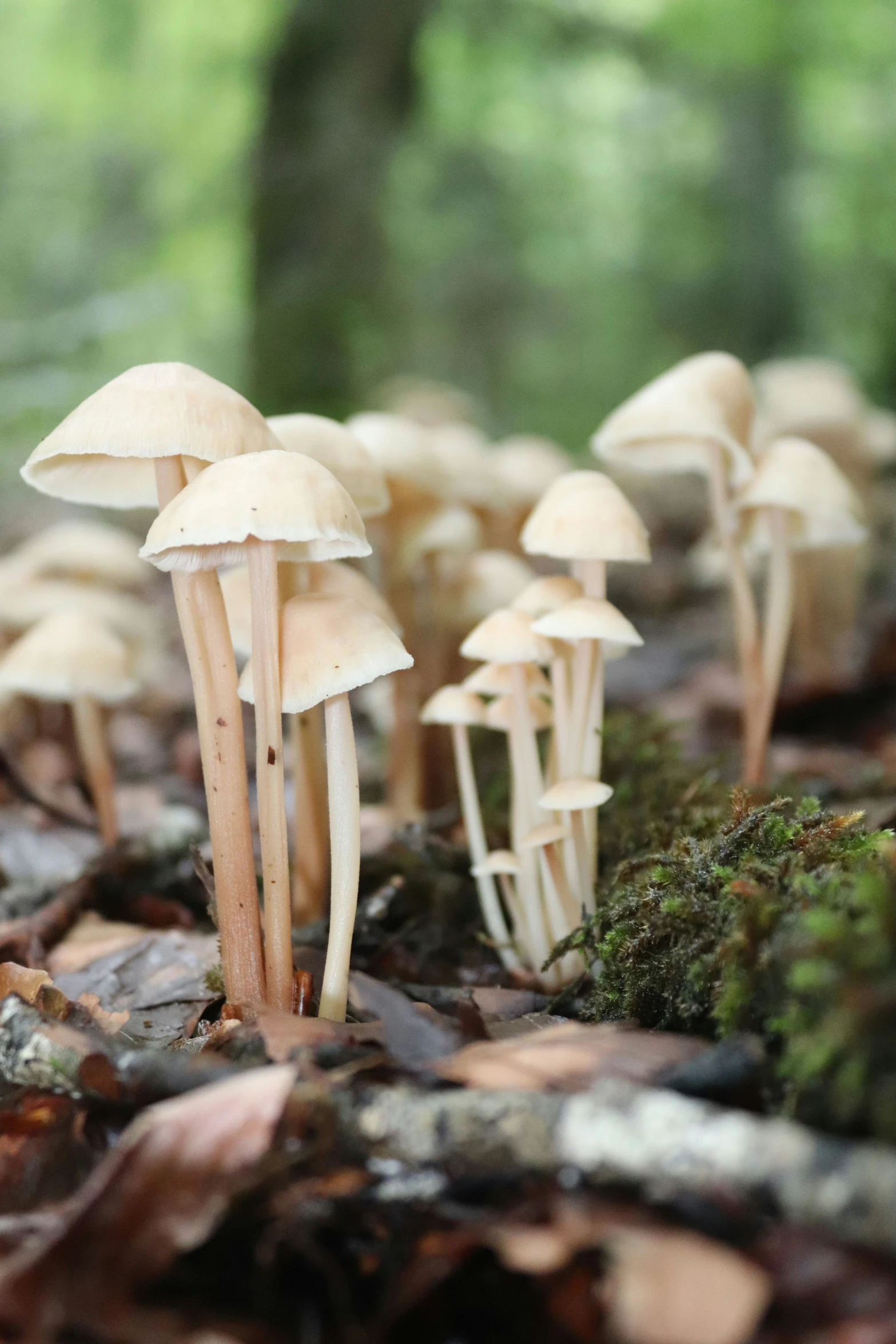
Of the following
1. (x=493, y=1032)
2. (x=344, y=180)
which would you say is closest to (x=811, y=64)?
(x=344, y=180)

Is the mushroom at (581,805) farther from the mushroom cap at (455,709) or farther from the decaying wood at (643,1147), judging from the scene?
the decaying wood at (643,1147)

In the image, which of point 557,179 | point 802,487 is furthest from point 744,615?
point 557,179

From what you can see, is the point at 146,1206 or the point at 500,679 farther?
the point at 500,679

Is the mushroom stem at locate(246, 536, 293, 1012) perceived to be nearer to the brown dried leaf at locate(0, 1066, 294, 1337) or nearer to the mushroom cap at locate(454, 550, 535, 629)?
the brown dried leaf at locate(0, 1066, 294, 1337)

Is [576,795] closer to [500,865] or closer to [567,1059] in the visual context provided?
[500,865]

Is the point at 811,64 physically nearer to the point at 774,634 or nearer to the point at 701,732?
the point at 701,732

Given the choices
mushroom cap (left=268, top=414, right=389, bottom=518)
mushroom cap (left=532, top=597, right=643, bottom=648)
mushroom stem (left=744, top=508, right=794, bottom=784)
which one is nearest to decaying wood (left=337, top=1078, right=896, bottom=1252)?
mushroom cap (left=532, top=597, right=643, bottom=648)
